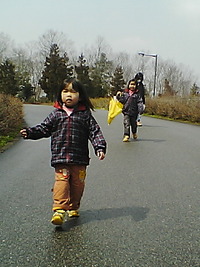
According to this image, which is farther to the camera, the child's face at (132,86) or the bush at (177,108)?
the bush at (177,108)

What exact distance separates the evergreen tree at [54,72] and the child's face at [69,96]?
54141 mm

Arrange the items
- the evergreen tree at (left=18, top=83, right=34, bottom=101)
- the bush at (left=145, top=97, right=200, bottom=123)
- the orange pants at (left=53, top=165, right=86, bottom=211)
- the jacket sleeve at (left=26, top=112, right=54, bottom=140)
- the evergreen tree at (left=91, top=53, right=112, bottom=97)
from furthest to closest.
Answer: the evergreen tree at (left=91, top=53, right=112, bottom=97) → the evergreen tree at (left=18, top=83, right=34, bottom=101) → the bush at (left=145, top=97, right=200, bottom=123) → the jacket sleeve at (left=26, top=112, right=54, bottom=140) → the orange pants at (left=53, top=165, right=86, bottom=211)

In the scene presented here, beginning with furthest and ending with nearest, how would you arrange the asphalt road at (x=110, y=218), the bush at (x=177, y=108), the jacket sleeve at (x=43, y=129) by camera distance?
the bush at (x=177, y=108)
the jacket sleeve at (x=43, y=129)
the asphalt road at (x=110, y=218)

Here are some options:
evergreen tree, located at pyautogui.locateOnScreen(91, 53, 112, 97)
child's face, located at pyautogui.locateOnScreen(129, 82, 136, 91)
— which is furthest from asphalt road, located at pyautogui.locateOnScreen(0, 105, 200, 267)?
evergreen tree, located at pyautogui.locateOnScreen(91, 53, 112, 97)

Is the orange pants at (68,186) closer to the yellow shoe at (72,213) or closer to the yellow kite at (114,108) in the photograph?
the yellow shoe at (72,213)

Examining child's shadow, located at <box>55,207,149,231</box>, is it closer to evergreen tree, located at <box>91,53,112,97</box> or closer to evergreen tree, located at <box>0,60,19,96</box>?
evergreen tree, located at <box>0,60,19,96</box>

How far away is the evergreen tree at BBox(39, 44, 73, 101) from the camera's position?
57.5m

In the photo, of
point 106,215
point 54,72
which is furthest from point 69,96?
point 54,72

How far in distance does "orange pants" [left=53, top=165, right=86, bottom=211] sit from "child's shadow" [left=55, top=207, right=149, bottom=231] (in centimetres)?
16

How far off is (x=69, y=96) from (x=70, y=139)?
1.55 ft

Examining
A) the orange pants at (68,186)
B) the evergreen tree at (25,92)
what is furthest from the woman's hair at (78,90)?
the evergreen tree at (25,92)

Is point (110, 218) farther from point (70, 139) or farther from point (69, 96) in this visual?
point (69, 96)

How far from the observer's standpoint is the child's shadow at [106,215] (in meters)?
3.58

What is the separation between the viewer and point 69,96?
358 centimetres
